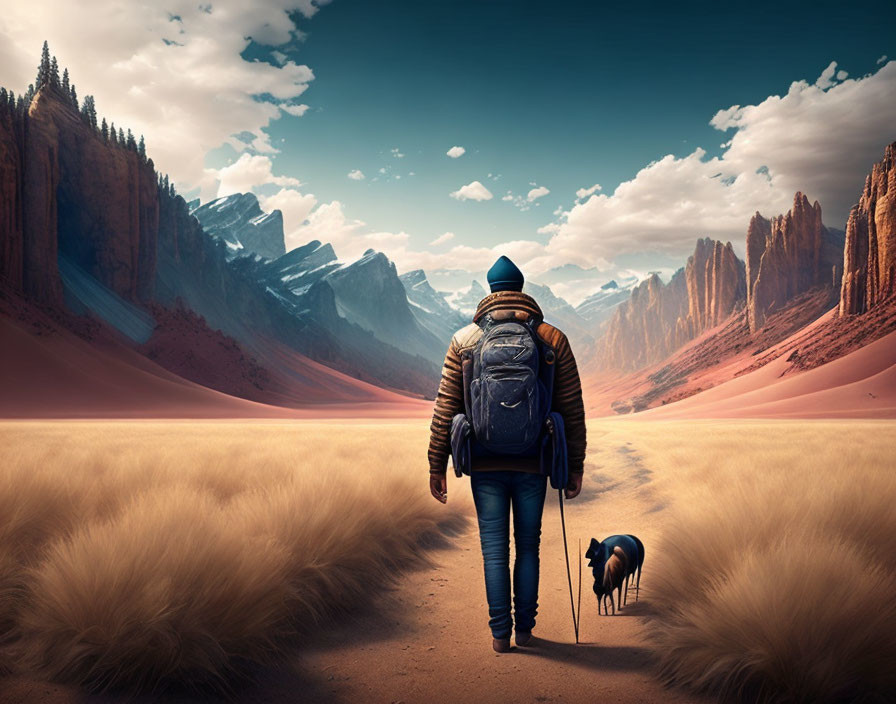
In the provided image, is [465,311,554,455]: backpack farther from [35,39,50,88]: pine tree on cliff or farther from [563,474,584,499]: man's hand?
[35,39,50,88]: pine tree on cliff

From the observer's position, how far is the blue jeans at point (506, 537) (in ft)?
13.8

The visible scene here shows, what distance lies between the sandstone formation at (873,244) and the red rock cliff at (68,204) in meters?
120

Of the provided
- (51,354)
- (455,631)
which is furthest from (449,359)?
(51,354)

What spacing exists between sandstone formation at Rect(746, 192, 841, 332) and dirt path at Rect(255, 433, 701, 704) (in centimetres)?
15668

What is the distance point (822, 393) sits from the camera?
216 feet

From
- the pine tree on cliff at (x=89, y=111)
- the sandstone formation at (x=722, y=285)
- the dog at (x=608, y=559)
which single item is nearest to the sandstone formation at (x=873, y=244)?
the sandstone formation at (x=722, y=285)

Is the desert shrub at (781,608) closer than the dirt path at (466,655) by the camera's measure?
Yes

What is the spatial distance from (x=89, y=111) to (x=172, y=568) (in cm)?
10897

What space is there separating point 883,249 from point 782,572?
109939mm

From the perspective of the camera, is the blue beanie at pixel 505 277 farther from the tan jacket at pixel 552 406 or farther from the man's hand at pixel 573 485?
the man's hand at pixel 573 485

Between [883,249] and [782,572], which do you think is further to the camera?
[883,249]

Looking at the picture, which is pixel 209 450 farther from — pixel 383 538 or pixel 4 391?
pixel 4 391

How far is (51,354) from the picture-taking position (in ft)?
190

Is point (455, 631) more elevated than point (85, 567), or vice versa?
point (85, 567)
